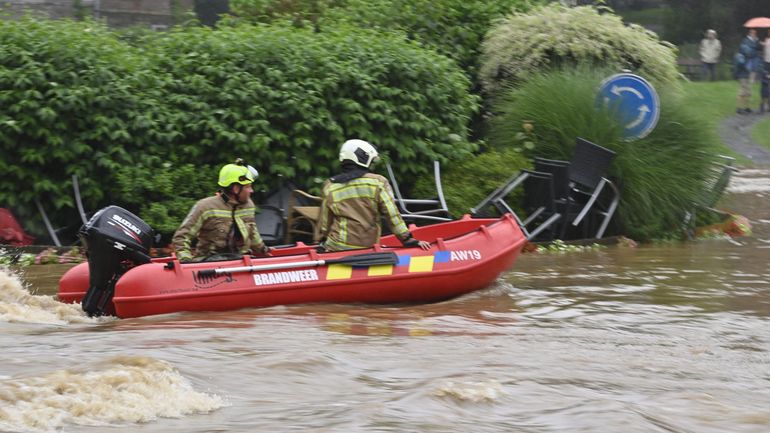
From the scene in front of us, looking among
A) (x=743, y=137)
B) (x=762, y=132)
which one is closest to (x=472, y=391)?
(x=743, y=137)

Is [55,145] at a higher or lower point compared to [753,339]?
higher

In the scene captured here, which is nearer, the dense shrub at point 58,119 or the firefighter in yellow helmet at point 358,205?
the firefighter in yellow helmet at point 358,205

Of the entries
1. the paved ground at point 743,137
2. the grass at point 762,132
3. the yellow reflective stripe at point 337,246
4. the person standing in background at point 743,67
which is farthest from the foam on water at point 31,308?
the person standing in background at point 743,67

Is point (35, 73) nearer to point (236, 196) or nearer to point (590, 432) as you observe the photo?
point (236, 196)

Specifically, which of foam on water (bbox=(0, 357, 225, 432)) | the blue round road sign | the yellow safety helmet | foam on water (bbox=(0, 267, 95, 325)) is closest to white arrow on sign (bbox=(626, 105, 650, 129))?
the blue round road sign

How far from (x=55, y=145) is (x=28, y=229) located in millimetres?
1001

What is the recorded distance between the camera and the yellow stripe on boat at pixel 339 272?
35.4 feet

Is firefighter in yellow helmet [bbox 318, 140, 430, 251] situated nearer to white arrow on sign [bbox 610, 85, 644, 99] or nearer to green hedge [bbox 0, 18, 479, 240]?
green hedge [bbox 0, 18, 479, 240]

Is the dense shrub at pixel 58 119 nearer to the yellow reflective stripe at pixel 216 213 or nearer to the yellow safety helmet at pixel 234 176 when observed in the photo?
the yellow reflective stripe at pixel 216 213

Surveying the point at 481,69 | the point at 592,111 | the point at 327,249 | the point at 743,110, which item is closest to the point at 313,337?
the point at 327,249

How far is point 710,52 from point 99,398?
27533 mm

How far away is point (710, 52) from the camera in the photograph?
32.4 meters

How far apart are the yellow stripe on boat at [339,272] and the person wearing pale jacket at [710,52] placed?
2305 cm

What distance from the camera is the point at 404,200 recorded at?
14.4 meters
